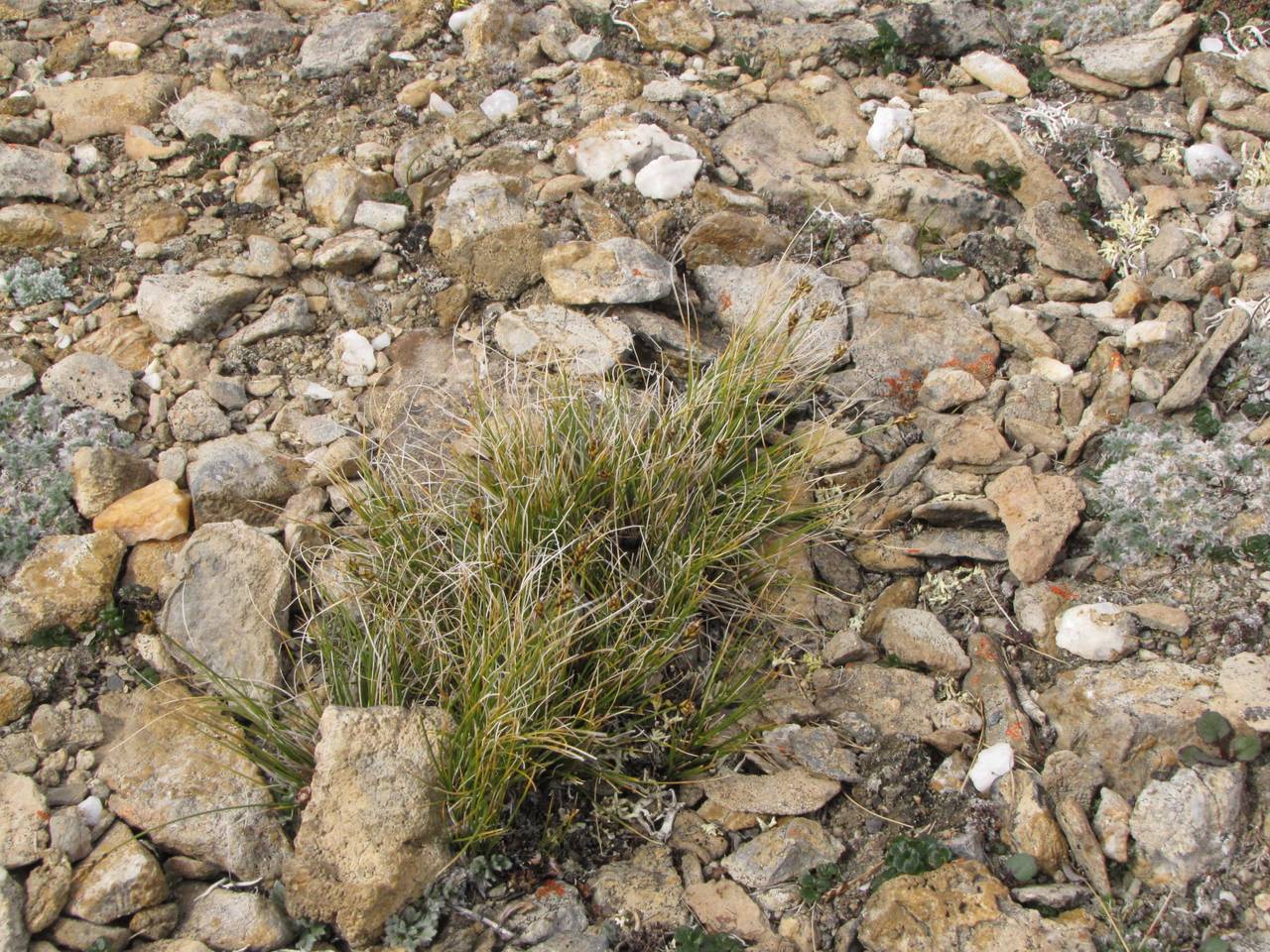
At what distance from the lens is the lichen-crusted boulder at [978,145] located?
5285 millimetres

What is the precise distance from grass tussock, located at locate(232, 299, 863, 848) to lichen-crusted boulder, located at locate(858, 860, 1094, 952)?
0.78 metres

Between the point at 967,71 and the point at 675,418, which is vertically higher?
the point at 967,71

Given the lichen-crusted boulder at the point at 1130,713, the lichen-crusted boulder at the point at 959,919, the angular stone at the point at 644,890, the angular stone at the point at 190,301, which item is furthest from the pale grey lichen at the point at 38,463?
the lichen-crusted boulder at the point at 1130,713

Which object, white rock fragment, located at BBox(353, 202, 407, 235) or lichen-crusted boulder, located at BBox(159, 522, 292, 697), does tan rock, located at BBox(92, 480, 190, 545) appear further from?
white rock fragment, located at BBox(353, 202, 407, 235)

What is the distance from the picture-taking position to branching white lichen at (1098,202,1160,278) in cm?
489

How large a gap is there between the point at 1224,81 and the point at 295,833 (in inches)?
215

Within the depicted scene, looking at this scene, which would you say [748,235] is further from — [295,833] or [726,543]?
[295,833]

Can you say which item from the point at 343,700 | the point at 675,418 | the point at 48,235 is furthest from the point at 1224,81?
the point at 48,235

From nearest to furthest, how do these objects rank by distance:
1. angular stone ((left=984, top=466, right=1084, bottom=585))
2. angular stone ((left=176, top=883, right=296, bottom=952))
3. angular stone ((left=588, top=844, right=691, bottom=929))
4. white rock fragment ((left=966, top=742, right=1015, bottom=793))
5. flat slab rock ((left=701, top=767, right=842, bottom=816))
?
1. angular stone ((left=176, top=883, right=296, bottom=952))
2. angular stone ((left=588, top=844, right=691, bottom=929))
3. white rock fragment ((left=966, top=742, right=1015, bottom=793))
4. flat slab rock ((left=701, top=767, right=842, bottom=816))
5. angular stone ((left=984, top=466, right=1084, bottom=585))

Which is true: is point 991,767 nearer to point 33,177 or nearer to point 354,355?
point 354,355

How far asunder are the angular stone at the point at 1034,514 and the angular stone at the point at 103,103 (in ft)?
15.7

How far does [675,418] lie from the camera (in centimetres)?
417

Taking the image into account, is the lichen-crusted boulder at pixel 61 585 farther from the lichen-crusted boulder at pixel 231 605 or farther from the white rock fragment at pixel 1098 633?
the white rock fragment at pixel 1098 633

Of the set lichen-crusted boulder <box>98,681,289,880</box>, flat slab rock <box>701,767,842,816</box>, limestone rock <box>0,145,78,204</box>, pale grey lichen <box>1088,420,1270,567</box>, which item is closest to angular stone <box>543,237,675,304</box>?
pale grey lichen <box>1088,420,1270,567</box>
